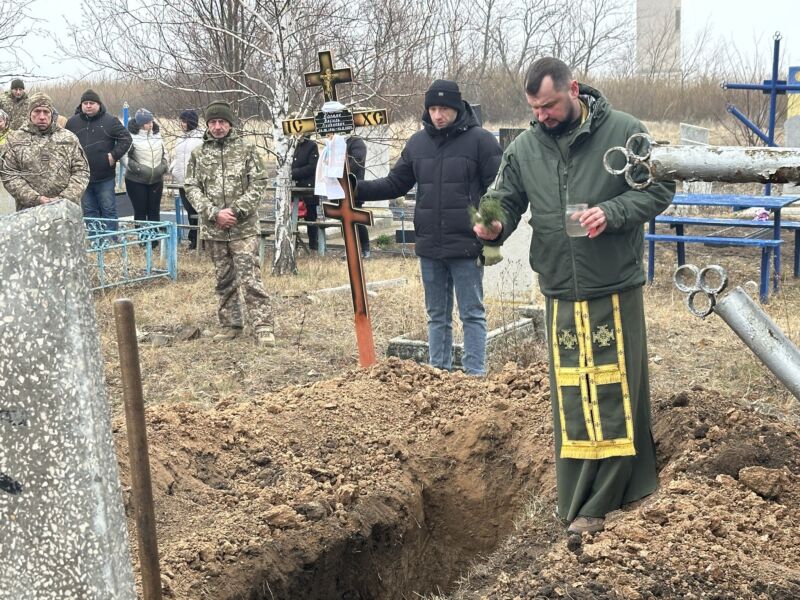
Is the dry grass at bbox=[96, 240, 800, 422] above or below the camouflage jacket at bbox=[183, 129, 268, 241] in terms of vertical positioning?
below

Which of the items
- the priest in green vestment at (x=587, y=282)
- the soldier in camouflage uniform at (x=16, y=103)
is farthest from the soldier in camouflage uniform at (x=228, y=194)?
the priest in green vestment at (x=587, y=282)

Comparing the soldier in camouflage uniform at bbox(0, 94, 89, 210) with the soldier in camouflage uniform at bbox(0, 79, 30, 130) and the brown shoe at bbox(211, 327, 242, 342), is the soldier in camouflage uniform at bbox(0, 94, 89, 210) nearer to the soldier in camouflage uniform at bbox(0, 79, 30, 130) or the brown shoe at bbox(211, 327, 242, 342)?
the soldier in camouflage uniform at bbox(0, 79, 30, 130)

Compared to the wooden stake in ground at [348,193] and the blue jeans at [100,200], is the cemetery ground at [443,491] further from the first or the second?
the blue jeans at [100,200]

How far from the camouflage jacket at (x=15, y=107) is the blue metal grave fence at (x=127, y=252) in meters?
1.31

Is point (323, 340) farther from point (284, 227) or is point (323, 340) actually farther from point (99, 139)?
point (99, 139)

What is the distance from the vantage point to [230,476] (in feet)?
16.5

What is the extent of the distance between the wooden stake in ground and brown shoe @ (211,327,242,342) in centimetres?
197

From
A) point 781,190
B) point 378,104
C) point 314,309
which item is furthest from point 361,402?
point 781,190

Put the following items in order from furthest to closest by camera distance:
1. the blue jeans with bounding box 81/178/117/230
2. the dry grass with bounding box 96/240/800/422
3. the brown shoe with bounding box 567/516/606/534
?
the blue jeans with bounding box 81/178/117/230 → the dry grass with bounding box 96/240/800/422 → the brown shoe with bounding box 567/516/606/534

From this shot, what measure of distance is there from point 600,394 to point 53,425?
2.38 metres

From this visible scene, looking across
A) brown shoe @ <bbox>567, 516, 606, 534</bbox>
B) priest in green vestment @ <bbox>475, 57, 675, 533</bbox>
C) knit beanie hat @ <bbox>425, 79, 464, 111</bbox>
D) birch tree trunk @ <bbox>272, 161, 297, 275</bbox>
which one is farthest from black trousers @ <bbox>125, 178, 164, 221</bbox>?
brown shoe @ <bbox>567, 516, 606, 534</bbox>

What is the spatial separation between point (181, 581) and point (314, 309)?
5.81 metres

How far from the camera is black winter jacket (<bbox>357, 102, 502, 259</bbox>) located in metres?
6.45

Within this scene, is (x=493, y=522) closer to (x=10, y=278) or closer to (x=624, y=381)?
(x=624, y=381)
